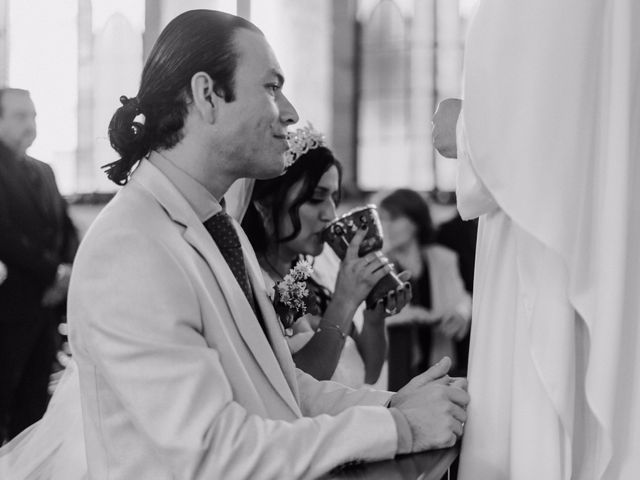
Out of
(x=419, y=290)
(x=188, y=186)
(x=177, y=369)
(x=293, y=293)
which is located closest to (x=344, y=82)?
(x=419, y=290)


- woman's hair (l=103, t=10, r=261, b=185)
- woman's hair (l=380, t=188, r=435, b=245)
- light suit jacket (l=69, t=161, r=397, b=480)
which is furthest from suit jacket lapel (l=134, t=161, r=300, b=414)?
woman's hair (l=380, t=188, r=435, b=245)

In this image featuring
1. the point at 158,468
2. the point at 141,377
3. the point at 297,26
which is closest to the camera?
the point at 141,377

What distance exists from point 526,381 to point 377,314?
4.91ft

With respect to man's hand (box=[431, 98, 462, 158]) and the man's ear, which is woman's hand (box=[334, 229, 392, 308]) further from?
the man's ear

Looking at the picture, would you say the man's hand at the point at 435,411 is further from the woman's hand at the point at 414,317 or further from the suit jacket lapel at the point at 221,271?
the woman's hand at the point at 414,317

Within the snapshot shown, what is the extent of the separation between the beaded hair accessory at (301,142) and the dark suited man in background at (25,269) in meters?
2.10

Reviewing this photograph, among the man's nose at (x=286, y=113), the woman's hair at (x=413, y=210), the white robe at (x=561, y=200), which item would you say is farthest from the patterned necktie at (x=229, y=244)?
the woman's hair at (x=413, y=210)

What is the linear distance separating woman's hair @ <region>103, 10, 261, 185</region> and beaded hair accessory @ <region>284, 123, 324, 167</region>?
3.59ft

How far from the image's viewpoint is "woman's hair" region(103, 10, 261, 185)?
81.3 inches

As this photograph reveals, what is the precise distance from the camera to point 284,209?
3.25m

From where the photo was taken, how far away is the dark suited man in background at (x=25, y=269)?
4.82m

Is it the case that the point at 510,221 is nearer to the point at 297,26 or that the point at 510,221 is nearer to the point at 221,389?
the point at 221,389

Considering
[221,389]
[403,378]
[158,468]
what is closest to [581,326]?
[221,389]

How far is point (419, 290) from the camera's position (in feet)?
20.3
